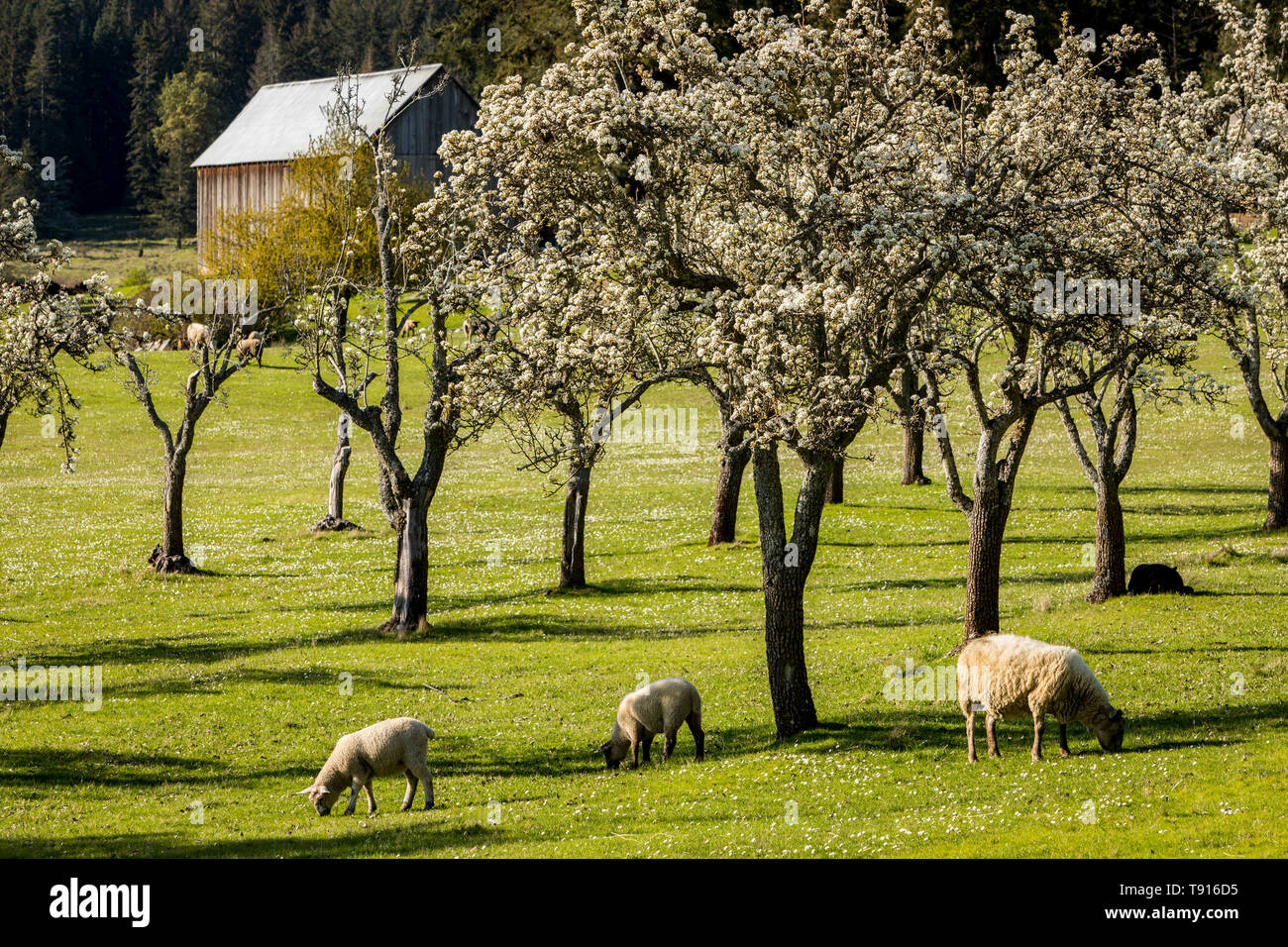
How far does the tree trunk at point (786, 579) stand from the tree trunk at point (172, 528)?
23.7m

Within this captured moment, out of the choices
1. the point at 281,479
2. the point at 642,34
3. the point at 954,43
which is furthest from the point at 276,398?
the point at 642,34

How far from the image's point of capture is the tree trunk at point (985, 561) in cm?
2472

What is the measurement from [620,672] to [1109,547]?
38.8ft

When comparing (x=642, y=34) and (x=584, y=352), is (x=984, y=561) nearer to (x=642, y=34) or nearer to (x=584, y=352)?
(x=584, y=352)

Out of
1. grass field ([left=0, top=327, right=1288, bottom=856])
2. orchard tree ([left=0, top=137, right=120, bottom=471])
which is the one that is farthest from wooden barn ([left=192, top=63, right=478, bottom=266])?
orchard tree ([left=0, top=137, right=120, bottom=471])

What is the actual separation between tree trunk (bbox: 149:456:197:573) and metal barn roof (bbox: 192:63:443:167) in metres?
57.0

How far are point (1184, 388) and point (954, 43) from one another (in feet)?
147

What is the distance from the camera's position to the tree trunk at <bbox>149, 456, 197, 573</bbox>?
125 feet

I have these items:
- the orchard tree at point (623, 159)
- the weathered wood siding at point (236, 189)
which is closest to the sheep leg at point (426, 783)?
the orchard tree at point (623, 159)

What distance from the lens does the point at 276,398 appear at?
250ft

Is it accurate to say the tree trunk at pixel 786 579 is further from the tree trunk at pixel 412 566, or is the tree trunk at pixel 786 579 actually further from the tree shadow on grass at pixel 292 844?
the tree trunk at pixel 412 566
